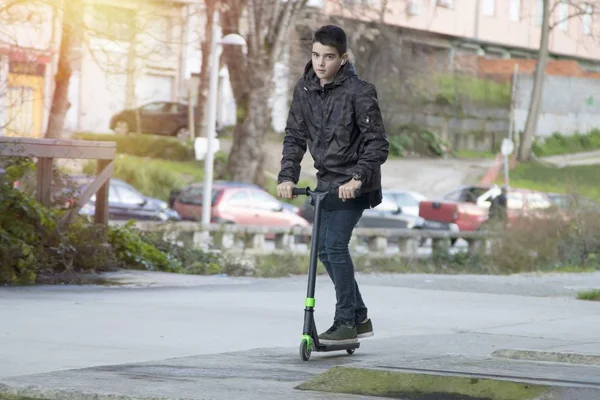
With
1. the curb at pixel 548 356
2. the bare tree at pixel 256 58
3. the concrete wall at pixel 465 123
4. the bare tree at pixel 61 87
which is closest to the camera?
the curb at pixel 548 356

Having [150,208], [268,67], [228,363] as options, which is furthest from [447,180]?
[228,363]

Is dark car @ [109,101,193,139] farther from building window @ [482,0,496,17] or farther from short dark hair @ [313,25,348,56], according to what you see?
short dark hair @ [313,25,348,56]

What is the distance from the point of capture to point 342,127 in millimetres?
7660

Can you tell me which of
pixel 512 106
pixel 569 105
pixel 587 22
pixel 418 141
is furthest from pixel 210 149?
pixel 587 22

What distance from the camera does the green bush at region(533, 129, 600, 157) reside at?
62.5 metres

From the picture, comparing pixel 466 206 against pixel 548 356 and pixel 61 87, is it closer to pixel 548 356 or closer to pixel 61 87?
pixel 61 87

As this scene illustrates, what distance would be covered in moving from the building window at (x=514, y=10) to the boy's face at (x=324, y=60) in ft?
209

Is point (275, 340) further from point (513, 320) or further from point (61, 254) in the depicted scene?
point (61, 254)

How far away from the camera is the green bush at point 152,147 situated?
46781mm

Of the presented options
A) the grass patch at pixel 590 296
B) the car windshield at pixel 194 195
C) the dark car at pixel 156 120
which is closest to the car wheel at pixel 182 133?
the dark car at pixel 156 120

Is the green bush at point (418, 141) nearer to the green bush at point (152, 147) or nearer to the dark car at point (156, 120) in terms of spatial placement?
the dark car at point (156, 120)

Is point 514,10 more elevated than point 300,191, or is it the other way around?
point 514,10

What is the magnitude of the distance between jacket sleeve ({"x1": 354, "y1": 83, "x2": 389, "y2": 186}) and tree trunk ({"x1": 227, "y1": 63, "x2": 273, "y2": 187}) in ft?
94.1

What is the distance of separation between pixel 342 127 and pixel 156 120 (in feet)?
139
